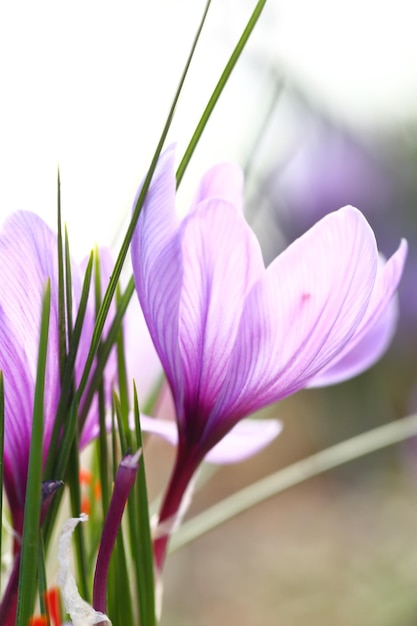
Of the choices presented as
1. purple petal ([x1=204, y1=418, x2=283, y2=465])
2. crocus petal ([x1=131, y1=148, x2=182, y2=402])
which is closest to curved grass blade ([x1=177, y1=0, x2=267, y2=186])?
crocus petal ([x1=131, y1=148, x2=182, y2=402])

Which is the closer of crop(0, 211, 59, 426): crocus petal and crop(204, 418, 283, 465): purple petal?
crop(0, 211, 59, 426): crocus petal

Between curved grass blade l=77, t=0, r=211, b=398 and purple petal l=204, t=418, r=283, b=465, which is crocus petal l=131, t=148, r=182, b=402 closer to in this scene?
curved grass blade l=77, t=0, r=211, b=398

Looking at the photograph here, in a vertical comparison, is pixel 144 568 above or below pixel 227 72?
below

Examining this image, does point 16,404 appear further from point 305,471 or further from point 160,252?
point 305,471

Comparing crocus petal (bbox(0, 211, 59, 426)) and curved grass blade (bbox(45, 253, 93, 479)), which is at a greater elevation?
crocus petal (bbox(0, 211, 59, 426))

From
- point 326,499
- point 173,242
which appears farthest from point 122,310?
point 326,499

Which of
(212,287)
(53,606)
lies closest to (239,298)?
(212,287)
